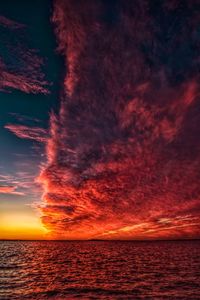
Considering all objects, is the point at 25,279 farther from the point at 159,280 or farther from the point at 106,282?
the point at 159,280

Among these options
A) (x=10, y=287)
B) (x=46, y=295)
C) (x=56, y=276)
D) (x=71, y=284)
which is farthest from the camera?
(x=56, y=276)

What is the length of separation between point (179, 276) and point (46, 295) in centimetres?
1636

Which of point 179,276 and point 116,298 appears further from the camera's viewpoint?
point 179,276

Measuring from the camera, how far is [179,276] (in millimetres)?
29062

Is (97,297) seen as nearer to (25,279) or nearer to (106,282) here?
(106,282)

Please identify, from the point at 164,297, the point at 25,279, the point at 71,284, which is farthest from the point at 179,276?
the point at 25,279

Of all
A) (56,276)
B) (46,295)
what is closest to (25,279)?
(56,276)

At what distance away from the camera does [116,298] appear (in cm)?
1970

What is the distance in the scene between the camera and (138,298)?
19344 millimetres

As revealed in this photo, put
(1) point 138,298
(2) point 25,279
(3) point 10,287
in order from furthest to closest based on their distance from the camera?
1. (2) point 25,279
2. (3) point 10,287
3. (1) point 138,298

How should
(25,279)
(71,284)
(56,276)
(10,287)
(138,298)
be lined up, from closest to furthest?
(138,298) < (10,287) < (71,284) < (25,279) < (56,276)

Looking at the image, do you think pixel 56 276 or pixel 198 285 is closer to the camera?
pixel 198 285

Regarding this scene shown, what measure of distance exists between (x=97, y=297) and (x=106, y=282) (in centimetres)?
656

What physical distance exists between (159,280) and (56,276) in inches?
489
